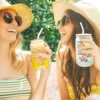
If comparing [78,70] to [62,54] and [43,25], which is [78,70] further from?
[43,25]

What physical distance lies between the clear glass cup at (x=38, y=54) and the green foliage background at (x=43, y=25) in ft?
5.26

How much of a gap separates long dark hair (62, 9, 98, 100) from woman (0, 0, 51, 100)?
0.21 m

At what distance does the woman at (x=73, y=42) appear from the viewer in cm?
219

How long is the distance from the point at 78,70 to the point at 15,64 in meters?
0.53

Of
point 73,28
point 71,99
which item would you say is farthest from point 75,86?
point 73,28

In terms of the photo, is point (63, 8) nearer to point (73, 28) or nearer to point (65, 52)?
point (73, 28)

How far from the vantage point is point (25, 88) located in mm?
2270

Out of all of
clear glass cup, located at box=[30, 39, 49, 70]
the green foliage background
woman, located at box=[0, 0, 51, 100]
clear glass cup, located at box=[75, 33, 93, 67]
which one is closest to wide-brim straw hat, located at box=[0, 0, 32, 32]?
woman, located at box=[0, 0, 51, 100]

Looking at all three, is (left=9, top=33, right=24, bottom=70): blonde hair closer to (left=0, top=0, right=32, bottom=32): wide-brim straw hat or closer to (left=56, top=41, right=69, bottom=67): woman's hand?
(left=0, top=0, right=32, bottom=32): wide-brim straw hat

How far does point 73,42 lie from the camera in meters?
2.23

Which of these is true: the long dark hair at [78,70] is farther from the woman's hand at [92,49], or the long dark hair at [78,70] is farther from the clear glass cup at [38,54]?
the clear glass cup at [38,54]

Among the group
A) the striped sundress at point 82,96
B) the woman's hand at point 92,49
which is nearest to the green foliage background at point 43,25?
the striped sundress at point 82,96

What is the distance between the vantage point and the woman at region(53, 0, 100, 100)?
2.19 m

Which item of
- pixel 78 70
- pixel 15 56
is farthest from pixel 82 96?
pixel 15 56
